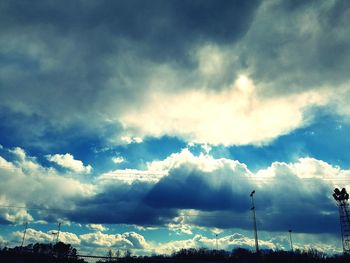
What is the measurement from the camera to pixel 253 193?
6725cm

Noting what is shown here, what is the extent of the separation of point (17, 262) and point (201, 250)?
164 meters

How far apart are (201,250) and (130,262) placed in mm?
162262

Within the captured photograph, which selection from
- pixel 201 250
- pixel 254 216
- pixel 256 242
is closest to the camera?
pixel 256 242

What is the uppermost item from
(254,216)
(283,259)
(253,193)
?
(253,193)

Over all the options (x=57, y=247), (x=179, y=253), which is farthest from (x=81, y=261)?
(x=57, y=247)

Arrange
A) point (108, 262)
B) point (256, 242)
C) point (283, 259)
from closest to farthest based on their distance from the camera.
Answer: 1. point (108, 262)
2. point (256, 242)
3. point (283, 259)

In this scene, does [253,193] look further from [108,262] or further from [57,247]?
[57,247]

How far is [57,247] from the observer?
19188cm

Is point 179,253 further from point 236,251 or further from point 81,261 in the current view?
point 81,261

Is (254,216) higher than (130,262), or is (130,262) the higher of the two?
(254,216)

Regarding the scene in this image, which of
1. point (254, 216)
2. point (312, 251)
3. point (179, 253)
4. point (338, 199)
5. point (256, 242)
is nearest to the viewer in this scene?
point (256, 242)

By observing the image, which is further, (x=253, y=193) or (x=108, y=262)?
(x=253, y=193)

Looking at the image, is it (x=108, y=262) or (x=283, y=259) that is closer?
(x=108, y=262)

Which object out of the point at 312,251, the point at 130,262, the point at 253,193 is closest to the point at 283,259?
the point at 312,251
